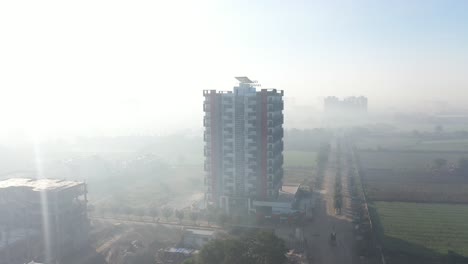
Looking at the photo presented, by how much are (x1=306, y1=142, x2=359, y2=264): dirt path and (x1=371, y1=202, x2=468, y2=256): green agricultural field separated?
55.6 inches

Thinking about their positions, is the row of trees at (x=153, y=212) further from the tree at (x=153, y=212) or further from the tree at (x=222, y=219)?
the tree at (x=222, y=219)

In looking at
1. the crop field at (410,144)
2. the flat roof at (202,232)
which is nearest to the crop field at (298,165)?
the crop field at (410,144)

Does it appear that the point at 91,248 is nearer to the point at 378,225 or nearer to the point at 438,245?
the point at 378,225

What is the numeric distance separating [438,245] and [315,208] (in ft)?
22.3

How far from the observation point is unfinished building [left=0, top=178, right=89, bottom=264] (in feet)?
48.6

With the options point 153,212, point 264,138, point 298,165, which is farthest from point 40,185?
point 298,165

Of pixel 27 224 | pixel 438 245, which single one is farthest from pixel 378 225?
pixel 27 224

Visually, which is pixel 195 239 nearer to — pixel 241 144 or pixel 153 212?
pixel 153 212

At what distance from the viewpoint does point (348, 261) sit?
1435cm

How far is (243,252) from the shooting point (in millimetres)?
11508

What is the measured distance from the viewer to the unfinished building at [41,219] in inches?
584

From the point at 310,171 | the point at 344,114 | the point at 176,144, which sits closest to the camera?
the point at 310,171

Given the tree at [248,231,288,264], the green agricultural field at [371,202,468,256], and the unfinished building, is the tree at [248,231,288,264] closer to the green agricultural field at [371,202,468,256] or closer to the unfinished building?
the green agricultural field at [371,202,468,256]

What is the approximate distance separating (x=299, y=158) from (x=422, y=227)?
2165 cm
